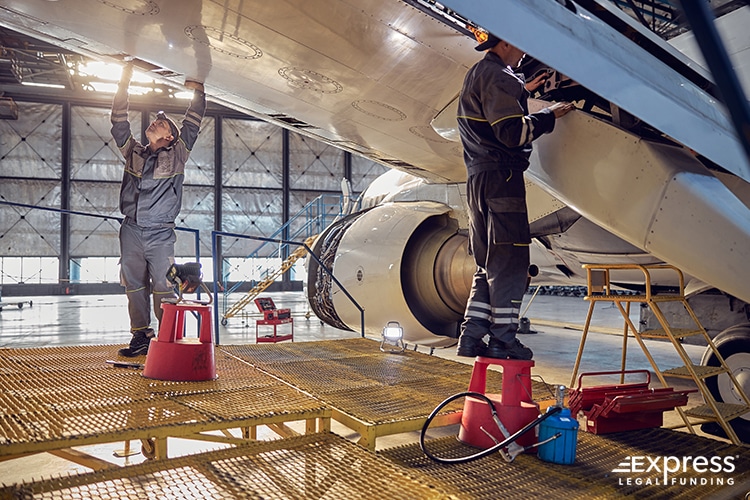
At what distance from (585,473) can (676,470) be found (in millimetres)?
381

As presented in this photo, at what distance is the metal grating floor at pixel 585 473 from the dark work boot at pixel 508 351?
0.42 meters

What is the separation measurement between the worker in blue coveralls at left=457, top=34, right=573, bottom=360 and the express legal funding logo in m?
0.61

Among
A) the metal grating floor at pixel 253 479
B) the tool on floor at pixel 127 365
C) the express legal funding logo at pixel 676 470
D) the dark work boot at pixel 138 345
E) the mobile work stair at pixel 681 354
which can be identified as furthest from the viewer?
the dark work boot at pixel 138 345

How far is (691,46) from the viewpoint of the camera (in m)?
3.79

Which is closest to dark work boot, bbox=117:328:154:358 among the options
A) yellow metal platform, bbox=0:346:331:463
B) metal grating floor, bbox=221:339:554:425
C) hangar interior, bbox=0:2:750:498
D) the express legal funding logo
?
hangar interior, bbox=0:2:750:498

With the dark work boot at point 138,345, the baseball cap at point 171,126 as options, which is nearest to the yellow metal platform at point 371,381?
the dark work boot at point 138,345

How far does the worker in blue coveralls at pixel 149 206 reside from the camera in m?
3.90

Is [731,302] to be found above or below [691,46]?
below

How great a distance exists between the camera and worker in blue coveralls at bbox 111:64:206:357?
3902 mm

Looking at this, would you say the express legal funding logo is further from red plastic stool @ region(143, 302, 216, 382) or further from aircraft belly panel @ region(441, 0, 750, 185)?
red plastic stool @ region(143, 302, 216, 382)

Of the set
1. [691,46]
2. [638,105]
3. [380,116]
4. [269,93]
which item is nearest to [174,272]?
[269,93]

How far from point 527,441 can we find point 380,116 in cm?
310

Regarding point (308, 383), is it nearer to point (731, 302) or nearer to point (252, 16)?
point (252, 16)

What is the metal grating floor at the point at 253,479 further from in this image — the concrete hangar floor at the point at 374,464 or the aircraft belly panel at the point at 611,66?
the aircraft belly panel at the point at 611,66
